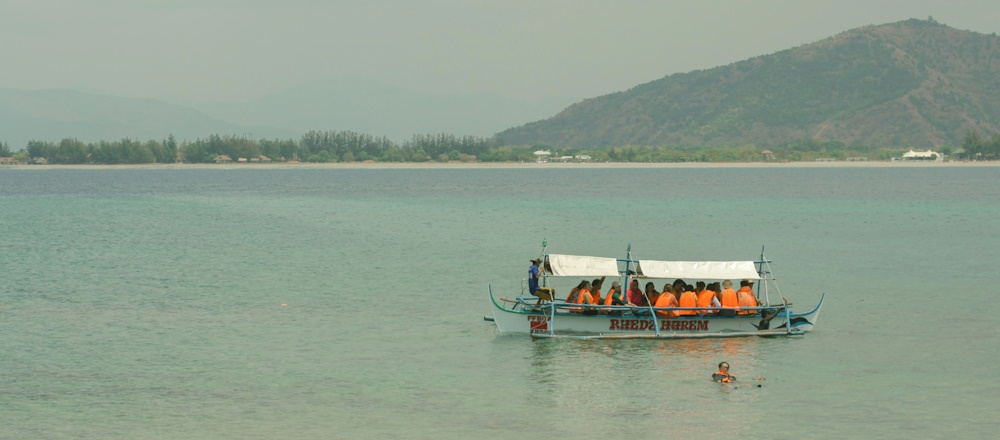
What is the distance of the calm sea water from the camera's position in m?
23.8

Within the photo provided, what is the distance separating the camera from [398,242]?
217 feet

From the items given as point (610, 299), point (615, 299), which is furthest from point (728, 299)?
point (610, 299)

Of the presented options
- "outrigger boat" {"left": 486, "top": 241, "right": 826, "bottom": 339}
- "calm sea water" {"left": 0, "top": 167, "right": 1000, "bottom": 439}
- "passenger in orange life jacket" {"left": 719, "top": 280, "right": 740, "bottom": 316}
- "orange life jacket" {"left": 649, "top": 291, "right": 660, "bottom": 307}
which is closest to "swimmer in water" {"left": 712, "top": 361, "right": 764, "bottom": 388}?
"calm sea water" {"left": 0, "top": 167, "right": 1000, "bottom": 439}

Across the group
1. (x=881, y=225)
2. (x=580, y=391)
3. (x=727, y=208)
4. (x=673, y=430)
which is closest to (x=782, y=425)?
(x=673, y=430)

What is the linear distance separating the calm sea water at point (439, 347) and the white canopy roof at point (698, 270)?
102 inches

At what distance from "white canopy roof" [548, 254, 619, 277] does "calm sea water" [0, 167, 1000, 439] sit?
259cm

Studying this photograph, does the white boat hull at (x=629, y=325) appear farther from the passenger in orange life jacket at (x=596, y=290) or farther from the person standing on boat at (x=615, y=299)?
the passenger in orange life jacket at (x=596, y=290)

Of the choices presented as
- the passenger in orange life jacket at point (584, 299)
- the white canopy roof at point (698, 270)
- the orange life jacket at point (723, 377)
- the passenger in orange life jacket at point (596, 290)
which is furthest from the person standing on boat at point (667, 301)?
the orange life jacket at point (723, 377)

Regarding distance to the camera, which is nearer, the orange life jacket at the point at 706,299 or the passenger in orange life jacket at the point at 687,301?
the passenger in orange life jacket at the point at 687,301

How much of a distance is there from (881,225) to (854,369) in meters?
51.0

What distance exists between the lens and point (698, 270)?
111ft

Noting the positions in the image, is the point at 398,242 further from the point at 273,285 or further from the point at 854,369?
the point at 854,369

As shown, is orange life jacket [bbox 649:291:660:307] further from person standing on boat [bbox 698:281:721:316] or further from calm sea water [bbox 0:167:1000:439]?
calm sea water [bbox 0:167:1000:439]

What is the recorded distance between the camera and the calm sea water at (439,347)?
23.8 m
